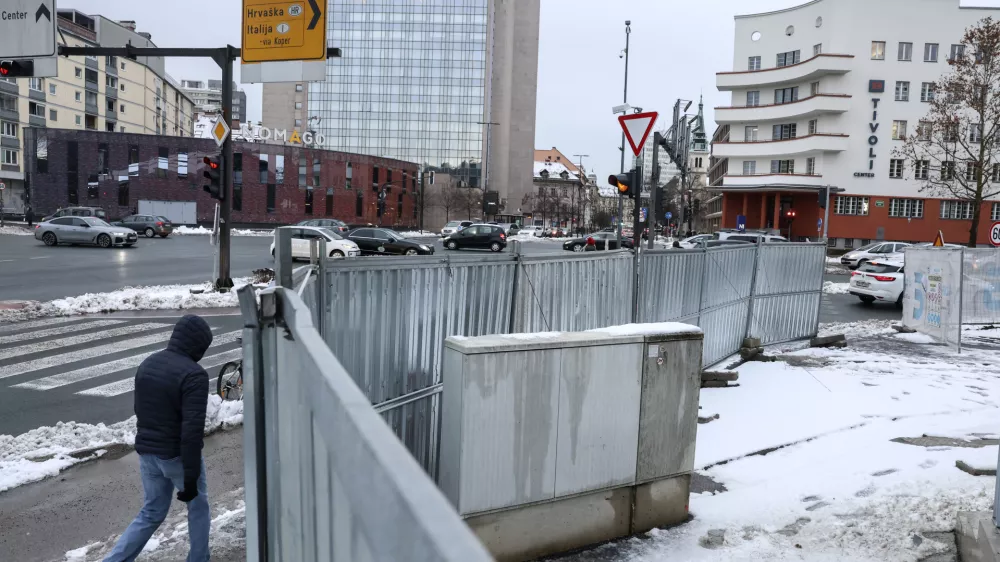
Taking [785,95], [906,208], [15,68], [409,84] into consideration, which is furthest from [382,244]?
[409,84]

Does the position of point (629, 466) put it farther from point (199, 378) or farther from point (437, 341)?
point (199, 378)

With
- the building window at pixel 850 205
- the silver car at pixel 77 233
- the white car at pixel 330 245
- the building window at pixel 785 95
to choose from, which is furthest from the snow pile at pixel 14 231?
the building window at pixel 850 205

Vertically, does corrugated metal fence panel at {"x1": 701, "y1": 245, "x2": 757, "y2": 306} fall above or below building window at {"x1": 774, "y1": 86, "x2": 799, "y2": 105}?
below

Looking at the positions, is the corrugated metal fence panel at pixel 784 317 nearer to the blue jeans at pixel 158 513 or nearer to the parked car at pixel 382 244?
the blue jeans at pixel 158 513

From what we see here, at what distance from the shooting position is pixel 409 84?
119 metres

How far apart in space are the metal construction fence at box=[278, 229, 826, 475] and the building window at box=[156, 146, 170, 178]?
225ft

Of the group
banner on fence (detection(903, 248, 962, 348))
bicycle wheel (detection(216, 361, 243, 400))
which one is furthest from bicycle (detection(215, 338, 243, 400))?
banner on fence (detection(903, 248, 962, 348))

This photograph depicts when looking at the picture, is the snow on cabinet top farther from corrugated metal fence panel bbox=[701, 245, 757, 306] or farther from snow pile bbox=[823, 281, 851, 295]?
snow pile bbox=[823, 281, 851, 295]

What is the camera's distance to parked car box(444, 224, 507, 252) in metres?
44.2

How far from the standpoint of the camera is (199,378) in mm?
4539

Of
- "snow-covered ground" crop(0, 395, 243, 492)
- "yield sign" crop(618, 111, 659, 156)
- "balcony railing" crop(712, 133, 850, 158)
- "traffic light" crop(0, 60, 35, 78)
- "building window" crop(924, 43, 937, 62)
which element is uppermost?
"building window" crop(924, 43, 937, 62)

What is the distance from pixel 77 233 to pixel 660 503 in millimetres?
38320

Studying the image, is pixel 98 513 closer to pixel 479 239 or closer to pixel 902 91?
pixel 479 239

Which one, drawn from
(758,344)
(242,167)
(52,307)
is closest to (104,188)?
(242,167)
